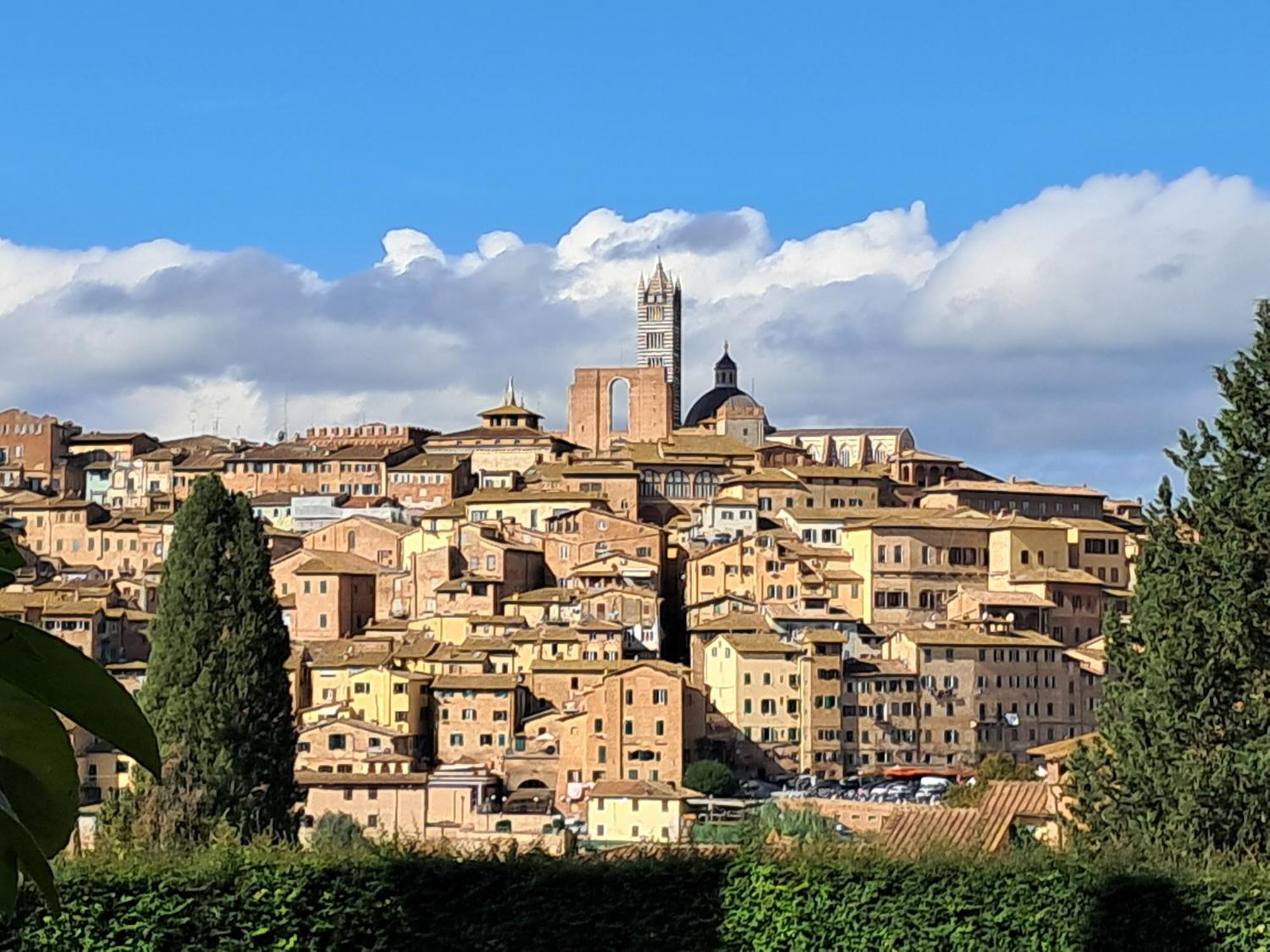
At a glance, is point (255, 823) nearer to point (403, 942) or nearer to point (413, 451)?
point (403, 942)

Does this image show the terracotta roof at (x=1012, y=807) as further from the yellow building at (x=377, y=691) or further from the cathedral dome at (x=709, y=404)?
the cathedral dome at (x=709, y=404)

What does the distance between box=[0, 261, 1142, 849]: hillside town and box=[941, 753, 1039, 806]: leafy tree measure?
125 cm

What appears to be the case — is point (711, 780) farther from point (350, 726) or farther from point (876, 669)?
point (350, 726)

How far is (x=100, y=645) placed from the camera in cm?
5347

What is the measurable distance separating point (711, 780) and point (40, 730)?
46433 mm

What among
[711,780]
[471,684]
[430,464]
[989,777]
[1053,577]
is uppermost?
[430,464]

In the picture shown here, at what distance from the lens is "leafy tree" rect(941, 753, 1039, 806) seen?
33250 mm

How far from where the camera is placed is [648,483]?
68562 millimetres

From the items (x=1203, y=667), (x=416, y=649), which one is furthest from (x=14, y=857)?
(x=416, y=649)

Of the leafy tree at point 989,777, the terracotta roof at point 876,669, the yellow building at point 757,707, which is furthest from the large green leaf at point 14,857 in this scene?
the terracotta roof at point 876,669

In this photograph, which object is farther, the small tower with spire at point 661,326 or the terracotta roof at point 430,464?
the small tower with spire at point 661,326

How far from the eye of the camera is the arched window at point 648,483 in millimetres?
68125

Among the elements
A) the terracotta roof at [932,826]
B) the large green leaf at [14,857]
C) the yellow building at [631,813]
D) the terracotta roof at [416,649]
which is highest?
the terracotta roof at [416,649]

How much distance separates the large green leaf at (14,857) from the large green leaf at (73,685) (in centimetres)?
5
